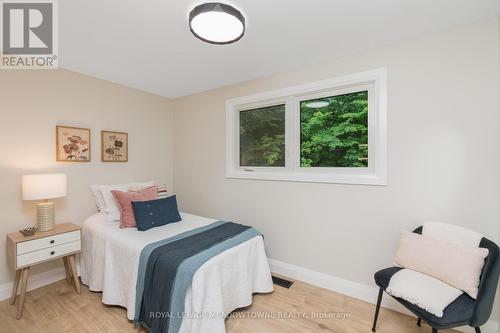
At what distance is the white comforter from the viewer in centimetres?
162

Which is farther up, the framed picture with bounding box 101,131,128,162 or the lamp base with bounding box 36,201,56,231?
the framed picture with bounding box 101,131,128,162

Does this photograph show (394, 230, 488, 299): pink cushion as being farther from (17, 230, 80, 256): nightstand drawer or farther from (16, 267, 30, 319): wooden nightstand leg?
(16, 267, 30, 319): wooden nightstand leg

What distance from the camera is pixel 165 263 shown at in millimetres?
1712

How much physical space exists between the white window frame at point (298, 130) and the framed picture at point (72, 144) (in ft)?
5.48

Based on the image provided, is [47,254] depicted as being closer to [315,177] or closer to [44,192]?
[44,192]

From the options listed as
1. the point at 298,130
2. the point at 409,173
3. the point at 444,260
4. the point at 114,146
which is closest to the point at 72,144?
the point at 114,146

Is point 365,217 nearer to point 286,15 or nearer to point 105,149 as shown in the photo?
point 286,15

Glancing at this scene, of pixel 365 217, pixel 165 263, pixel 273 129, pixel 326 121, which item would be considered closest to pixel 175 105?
pixel 273 129

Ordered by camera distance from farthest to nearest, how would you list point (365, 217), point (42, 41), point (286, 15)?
point (365, 217) < point (42, 41) < point (286, 15)

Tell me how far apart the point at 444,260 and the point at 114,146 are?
3.50 m

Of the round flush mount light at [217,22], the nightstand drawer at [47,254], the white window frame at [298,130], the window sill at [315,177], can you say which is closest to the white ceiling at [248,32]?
the round flush mount light at [217,22]

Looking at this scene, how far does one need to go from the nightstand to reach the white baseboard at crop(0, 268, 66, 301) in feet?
0.26

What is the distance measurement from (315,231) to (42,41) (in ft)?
10.0

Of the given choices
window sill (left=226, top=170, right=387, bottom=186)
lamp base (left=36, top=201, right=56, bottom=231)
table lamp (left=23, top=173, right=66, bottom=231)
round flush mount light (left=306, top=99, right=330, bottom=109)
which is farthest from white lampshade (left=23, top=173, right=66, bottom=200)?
round flush mount light (left=306, top=99, right=330, bottom=109)
